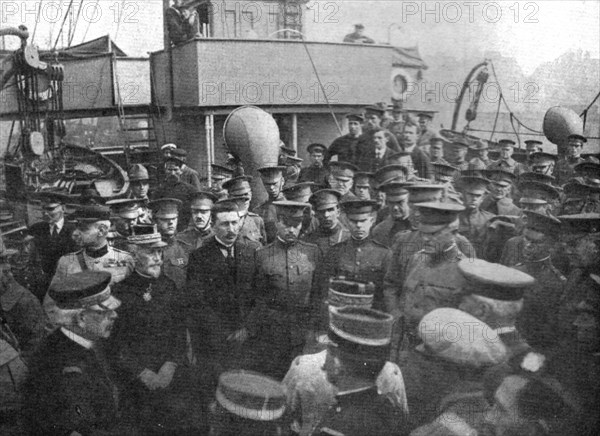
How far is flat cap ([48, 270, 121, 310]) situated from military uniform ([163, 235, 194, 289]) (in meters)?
0.95

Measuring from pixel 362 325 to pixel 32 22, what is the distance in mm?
11812

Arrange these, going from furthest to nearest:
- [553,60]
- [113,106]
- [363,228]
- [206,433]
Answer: [113,106] < [553,60] < [363,228] < [206,433]

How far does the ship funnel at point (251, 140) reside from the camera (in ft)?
26.3

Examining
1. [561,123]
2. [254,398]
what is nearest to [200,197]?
[254,398]

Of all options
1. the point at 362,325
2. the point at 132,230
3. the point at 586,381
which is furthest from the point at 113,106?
the point at 586,381

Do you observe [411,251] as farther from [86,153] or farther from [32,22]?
[32,22]

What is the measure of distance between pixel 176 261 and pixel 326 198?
1666 millimetres

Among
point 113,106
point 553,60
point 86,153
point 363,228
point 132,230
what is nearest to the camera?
point 363,228

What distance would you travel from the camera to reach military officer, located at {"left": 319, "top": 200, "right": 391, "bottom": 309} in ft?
15.7

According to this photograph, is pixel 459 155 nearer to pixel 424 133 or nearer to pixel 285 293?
pixel 424 133

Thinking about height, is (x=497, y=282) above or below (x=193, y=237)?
above

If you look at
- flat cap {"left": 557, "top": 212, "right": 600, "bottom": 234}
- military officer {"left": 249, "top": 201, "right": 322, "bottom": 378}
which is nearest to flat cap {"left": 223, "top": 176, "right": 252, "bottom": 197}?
military officer {"left": 249, "top": 201, "right": 322, "bottom": 378}

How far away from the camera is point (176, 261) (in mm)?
5375

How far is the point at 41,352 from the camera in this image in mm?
3998
